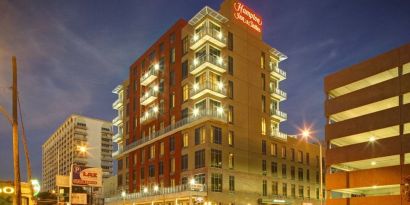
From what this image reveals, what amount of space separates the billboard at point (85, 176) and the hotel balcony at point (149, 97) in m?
44.0

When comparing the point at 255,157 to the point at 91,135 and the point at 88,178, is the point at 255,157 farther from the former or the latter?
the point at 91,135

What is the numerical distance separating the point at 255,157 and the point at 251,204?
8.21 m

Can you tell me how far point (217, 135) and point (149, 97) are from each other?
67.1 feet

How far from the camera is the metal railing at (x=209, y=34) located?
216 ft

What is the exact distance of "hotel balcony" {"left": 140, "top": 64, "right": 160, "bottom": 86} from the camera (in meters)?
78.6

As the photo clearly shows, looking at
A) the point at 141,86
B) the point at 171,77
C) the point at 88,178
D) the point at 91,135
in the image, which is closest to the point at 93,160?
the point at 91,135

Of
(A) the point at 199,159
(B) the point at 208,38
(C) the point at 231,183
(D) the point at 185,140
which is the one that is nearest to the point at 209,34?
(B) the point at 208,38

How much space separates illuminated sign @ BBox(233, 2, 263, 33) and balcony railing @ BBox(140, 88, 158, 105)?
21516mm

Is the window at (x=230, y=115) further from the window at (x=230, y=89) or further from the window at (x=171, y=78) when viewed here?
the window at (x=171, y=78)

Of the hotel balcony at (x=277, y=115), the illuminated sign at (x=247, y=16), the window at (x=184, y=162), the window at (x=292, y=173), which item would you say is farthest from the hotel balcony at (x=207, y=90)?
the window at (x=292, y=173)

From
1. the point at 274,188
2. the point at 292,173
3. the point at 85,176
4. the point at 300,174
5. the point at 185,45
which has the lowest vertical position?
the point at 274,188

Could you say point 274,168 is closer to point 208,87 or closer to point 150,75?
point 208,87

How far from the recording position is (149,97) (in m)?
78.9

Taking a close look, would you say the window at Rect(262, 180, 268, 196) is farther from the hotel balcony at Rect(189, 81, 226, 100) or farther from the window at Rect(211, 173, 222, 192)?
the hotel balcony at Rect(189, 81, 226, 100)
